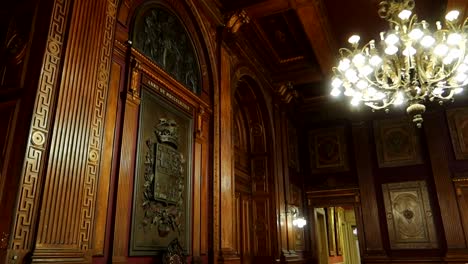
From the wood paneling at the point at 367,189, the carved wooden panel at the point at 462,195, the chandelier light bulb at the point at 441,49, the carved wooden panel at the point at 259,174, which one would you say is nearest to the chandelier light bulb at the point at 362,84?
the chandelier light bulb at the point at 441,49

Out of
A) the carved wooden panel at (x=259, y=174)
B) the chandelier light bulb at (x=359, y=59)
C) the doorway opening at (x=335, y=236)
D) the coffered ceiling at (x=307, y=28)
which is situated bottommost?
the doorway opening at (x=335, y=236)

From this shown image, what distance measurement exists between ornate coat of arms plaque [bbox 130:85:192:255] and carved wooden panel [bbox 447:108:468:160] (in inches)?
306

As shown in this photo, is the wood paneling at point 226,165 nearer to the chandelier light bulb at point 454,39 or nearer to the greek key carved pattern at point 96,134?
the greek key carved pattern at point 96,134

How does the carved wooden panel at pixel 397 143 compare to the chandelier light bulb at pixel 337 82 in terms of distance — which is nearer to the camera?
the chandelier light bulb at pixel 337 82

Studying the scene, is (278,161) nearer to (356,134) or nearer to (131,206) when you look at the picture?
(356,134)

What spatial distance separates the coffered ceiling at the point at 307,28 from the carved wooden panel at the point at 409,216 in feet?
12.1

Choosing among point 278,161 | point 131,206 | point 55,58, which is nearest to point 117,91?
point 55,58

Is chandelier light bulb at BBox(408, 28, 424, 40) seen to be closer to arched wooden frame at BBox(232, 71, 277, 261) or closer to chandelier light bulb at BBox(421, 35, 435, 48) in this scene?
chandelier light bulb at BBox(421, 35, 435, 48)

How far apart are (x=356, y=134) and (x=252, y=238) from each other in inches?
187

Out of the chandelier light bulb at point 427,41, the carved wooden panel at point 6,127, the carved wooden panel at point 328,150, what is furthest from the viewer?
the carved wooden panel at point 328,150

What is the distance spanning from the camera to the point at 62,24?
9.87 feet

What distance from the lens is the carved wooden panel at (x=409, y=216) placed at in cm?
902

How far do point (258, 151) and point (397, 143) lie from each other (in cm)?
436

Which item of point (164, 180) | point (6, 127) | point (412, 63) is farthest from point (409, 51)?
point (6, 127)
